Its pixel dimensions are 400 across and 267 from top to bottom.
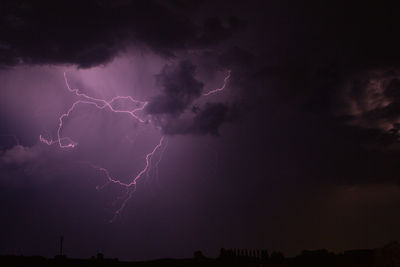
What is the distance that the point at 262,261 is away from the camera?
22.9m

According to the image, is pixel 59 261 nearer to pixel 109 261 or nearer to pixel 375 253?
pixel 109 261

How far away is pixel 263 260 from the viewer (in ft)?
75.5

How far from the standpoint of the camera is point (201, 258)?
23.0 metres

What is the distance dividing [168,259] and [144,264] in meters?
1.37

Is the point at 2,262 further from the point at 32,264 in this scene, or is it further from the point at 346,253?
the point at 346,253

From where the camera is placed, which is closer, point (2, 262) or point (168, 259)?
point (2, 262)

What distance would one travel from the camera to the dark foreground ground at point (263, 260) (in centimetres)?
2120

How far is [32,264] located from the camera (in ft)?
68.6

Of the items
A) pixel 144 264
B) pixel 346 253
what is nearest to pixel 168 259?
pixel 144 264

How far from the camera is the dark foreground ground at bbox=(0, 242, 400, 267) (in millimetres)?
21203

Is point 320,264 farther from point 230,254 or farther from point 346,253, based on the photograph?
point 230,254

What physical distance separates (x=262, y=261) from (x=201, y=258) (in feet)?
9.54

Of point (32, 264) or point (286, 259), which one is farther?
point (286, 259)

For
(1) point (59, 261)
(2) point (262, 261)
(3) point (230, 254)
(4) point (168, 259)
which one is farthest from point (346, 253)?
(1) point (59, 261)
